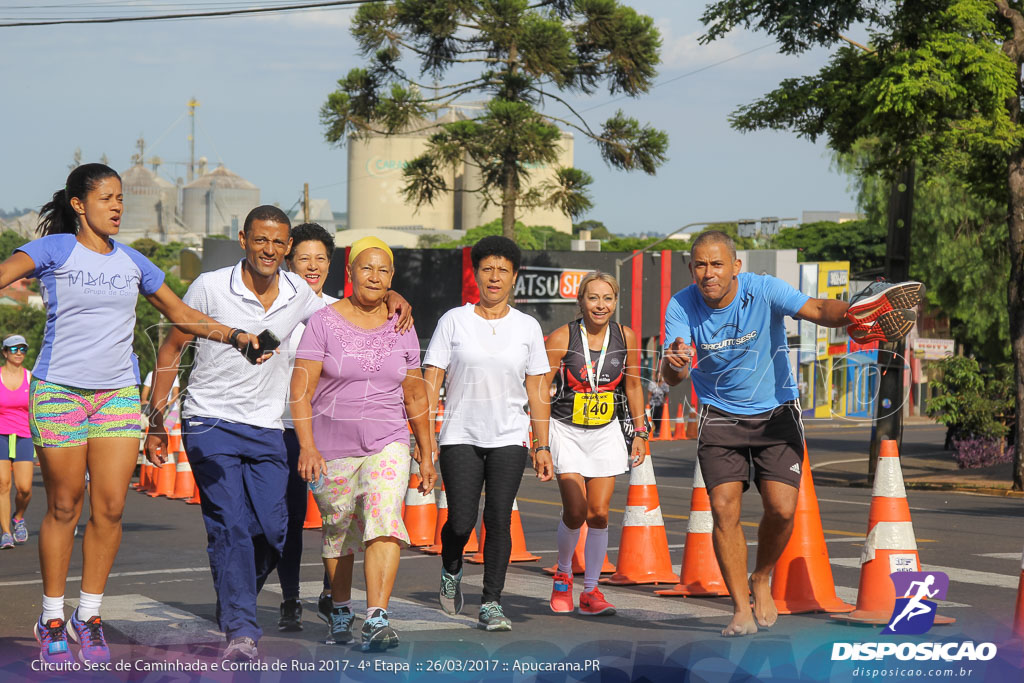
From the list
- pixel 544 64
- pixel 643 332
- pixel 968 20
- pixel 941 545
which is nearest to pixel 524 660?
pixel 941 545

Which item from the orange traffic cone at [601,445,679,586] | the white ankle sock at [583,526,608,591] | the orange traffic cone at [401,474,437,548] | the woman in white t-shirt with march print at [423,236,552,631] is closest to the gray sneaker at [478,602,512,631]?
the woman in white t-shirt with march print at [423,236,552,631]

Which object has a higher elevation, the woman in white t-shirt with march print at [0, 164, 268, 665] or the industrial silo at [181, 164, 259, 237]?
the industrial silo at [181, 164, 259, 237]

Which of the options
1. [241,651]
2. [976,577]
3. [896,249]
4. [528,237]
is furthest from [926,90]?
[528,237]

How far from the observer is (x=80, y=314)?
5.63 meters

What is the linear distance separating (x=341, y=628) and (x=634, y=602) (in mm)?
2281

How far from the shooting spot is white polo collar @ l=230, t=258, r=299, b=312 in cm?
618

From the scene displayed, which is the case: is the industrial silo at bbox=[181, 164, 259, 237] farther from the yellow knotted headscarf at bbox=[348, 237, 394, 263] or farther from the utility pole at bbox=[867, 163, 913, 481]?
the yellow knotted headscarf at bbox=[348, 237, 394, 263]

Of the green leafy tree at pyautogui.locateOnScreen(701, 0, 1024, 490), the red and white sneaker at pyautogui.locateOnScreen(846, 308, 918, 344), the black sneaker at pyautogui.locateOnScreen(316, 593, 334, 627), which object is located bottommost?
the black sneaker at pyautogui.locateOnScreen(316, 593, 334, 627)

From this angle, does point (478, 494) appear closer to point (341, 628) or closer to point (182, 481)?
point (341, 628)

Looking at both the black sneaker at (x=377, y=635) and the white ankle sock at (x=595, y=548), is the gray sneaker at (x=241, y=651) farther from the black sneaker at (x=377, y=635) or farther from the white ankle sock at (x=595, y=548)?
the white ankle sock at (x=595, y=548)

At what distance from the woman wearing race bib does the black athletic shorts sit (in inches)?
36.7

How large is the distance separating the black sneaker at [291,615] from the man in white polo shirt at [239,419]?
571 millimetres

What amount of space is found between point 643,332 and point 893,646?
43552 millimetres

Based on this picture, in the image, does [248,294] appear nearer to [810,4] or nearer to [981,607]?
[981,607]
